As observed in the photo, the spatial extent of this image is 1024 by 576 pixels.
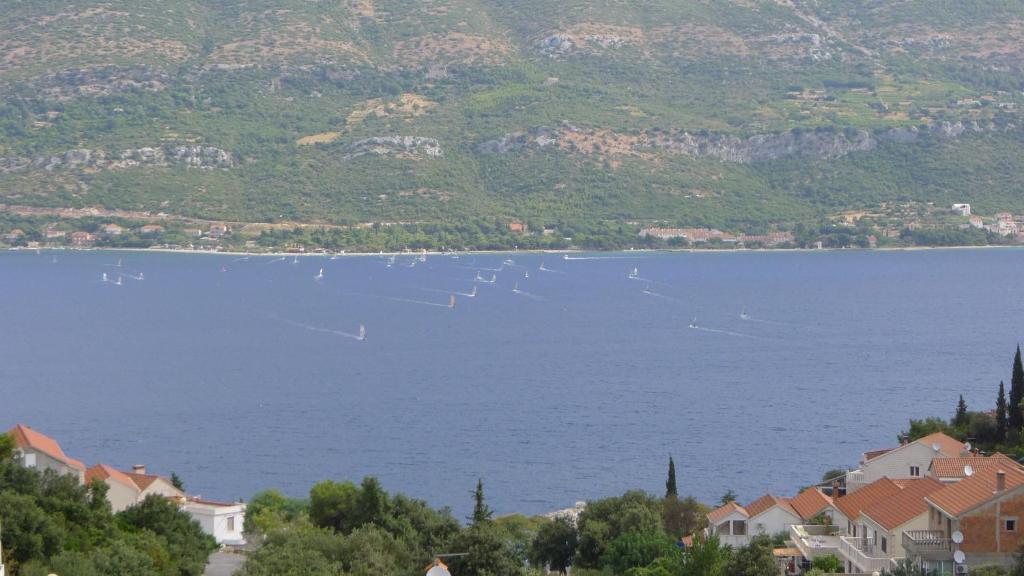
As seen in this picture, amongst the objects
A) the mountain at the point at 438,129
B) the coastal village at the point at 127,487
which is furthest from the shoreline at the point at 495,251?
the coastal village at the point at 127,487

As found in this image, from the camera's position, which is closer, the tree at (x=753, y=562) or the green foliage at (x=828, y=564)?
the tree at (x=753, y=562)

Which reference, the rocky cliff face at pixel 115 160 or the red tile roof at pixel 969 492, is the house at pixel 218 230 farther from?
the red tile roof at pixel 969 492

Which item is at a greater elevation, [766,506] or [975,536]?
[975,536]

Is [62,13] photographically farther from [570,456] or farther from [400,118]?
[570,456]

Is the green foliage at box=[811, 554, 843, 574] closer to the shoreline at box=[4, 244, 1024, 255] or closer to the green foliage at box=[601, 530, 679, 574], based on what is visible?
the green foliage at box=[601, 530, 679, 574]

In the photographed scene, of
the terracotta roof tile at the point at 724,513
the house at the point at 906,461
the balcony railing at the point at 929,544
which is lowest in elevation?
the terracotta roof tile at the point at 724,513

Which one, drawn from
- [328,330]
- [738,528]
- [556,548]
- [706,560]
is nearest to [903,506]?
[706,560]

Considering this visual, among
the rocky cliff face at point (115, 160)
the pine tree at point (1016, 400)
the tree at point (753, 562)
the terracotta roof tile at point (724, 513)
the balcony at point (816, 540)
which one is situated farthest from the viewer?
the rocky cliff face at point (115, 160)

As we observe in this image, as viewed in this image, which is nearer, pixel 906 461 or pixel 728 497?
pixel 906 461

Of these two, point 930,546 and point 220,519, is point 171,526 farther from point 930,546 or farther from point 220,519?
point 930,546
